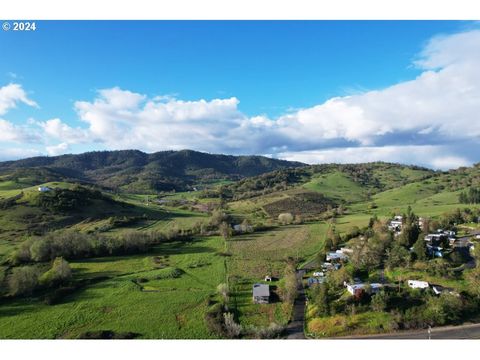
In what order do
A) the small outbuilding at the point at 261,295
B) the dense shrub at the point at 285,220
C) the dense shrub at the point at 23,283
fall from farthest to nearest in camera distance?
the dense shrub at the point at 285,220 < the dense shrub at the point at 23,283 < the small outbuilding at the point at 261,295

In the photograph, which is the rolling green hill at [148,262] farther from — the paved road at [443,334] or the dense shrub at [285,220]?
the paved road at [443,334]

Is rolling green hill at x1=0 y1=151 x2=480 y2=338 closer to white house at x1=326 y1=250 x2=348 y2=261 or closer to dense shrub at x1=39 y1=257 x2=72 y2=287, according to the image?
dense shrub at x1=39 y1=257 x2=72 y2=287

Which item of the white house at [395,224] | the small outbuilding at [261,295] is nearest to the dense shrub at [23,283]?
the small outbuilding at [261,295]

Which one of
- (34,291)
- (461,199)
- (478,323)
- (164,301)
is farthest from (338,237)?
(461,199)

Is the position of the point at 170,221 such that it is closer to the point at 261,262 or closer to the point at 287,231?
the point at 287,231

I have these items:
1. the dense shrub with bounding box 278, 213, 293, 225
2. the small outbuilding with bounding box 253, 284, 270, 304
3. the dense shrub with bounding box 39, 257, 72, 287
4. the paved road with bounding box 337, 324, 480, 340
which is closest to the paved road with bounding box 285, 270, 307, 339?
the small outbuilding with bounding box 253, 284, 270, 304
